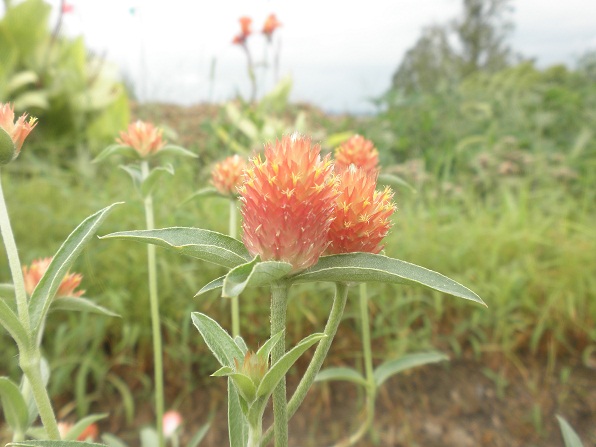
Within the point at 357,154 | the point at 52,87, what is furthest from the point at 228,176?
the point at 52,87

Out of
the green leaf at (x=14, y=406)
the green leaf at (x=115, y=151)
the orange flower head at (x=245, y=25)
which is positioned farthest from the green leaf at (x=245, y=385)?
the orange flower head at (x=245, y=25)

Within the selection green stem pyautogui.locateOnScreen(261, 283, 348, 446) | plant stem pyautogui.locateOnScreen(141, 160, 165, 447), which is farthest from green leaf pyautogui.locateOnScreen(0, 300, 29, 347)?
plant stem pyautogui.locateOnScreen(141, 160, 165, 447)

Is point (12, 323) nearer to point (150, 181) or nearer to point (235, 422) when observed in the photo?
point (235, 422)

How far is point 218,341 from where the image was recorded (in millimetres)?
456

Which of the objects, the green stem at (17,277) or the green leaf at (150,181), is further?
the green leaf at (150,181)

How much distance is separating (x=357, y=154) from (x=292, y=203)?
0.37 m

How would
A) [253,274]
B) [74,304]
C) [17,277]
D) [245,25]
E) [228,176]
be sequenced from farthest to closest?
[245,25] < [228,176] < [74,304] < [17,277] < [253,274]

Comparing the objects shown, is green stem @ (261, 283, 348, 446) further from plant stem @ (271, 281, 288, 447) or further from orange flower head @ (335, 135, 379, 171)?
orange flower head @ (335, 135, 379, 171)

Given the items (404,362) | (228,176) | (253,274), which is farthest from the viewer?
(404,362)

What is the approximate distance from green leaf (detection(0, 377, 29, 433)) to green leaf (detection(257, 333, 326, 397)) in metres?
0.25

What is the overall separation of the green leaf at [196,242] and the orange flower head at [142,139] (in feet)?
1.47

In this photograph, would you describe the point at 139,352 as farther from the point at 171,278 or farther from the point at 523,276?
the point at 523,276

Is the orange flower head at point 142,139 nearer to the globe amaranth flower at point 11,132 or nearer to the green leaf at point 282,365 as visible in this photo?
the globe amaranth flower at point 11,132

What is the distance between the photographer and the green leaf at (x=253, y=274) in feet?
1.15
